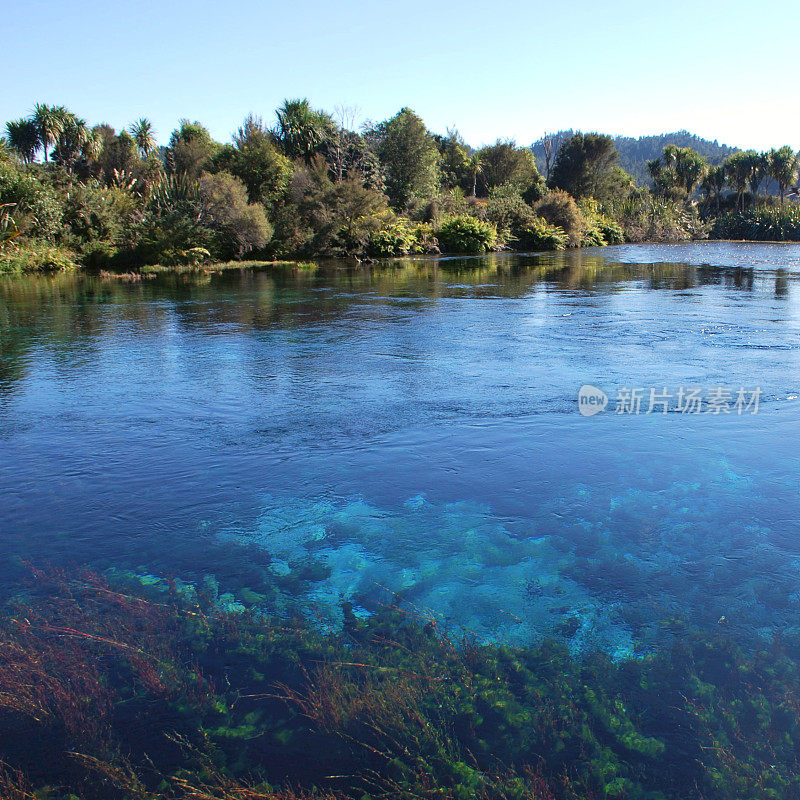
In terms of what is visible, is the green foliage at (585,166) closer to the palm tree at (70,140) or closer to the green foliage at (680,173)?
the green foliage at (680,173)

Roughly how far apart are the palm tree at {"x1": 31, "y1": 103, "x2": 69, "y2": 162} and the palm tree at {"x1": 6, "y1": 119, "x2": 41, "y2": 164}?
53 centimetres

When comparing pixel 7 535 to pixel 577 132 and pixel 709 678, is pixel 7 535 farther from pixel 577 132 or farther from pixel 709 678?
pixel 577 132

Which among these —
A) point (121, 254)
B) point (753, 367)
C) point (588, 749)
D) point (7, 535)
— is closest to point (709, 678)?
point (588, 749)

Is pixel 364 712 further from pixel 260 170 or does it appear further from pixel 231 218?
pixel 260 170

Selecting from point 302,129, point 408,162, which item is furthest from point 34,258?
point 408,162

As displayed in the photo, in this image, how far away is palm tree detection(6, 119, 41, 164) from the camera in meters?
53.6

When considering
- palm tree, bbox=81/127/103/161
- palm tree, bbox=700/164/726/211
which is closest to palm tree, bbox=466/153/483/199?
palm tree, bbox=700/164/726/211

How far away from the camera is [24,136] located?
177 ft

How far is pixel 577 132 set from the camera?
219ft

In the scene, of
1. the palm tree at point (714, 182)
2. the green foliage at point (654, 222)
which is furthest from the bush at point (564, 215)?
the palm tree at point (714, 182)

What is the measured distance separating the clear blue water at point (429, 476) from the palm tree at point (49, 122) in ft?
162

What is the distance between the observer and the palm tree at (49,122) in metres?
52.4

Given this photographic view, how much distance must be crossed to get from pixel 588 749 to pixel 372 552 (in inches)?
84.0

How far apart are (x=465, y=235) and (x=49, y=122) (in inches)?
1418
